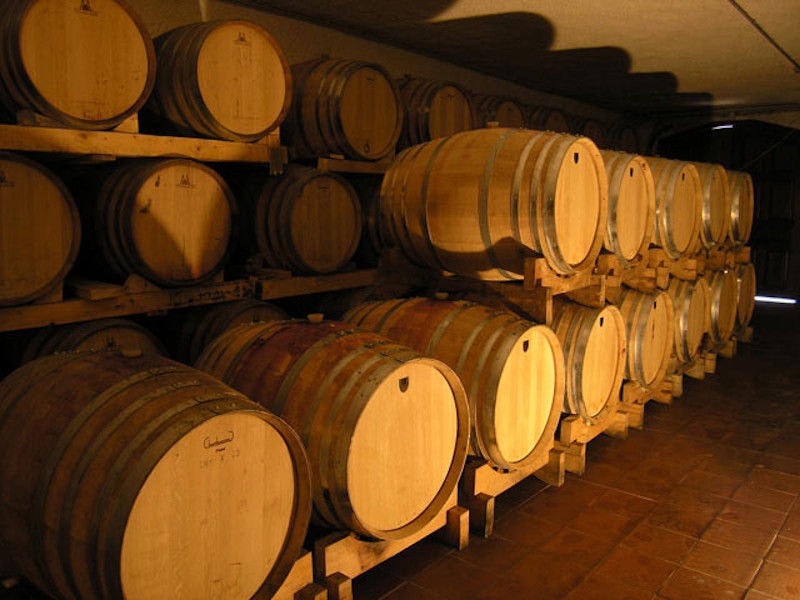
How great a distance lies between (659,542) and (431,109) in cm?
419

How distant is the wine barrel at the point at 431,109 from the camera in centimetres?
626

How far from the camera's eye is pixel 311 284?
5039mm

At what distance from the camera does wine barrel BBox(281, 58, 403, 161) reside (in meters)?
5.06

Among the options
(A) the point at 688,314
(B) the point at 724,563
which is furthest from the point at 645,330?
(B) the point at 724,563

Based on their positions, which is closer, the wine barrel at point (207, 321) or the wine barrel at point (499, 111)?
the wine barrel at point (207, 321)

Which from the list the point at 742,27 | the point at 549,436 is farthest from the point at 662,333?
the point at 742,27

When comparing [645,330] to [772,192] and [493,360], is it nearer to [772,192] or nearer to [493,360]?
[493,360]

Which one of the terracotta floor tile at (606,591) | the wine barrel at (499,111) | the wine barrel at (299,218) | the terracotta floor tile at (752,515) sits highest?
the wine barrel at (499,111)

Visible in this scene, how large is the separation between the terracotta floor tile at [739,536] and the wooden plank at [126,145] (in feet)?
11.7

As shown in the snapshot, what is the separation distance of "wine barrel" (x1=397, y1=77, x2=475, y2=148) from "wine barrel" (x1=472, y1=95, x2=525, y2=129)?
1072 mm

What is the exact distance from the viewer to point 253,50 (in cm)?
434

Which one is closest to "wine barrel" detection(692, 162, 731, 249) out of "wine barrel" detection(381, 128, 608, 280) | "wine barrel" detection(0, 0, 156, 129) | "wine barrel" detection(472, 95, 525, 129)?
"wine barrel" detection(472, 95, 525, 129)

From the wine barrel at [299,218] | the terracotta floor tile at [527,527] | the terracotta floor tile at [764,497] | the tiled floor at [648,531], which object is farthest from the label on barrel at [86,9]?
the terracotta floor tile at [764,497]

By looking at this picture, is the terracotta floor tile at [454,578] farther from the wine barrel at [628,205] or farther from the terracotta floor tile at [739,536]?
the wine barrel at [628,205]
